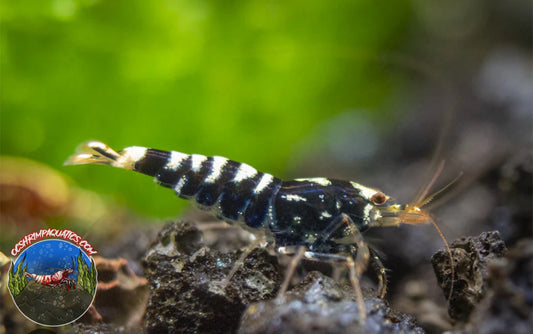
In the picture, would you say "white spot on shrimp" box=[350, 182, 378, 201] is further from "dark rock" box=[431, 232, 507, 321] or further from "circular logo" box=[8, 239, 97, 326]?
"circular logo" box=[8, 239, 97, 326]

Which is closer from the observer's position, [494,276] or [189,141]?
[494,276]

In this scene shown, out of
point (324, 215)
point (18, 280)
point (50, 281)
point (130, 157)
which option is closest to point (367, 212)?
point (324, 215)

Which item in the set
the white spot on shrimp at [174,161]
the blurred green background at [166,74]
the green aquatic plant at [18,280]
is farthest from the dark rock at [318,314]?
the blurred green background at [166,74]

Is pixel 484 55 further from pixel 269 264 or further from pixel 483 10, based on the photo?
pixel 269 264

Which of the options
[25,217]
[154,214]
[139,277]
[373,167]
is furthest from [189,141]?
[139,277]

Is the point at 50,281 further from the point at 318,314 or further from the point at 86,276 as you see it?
the point at 318,314

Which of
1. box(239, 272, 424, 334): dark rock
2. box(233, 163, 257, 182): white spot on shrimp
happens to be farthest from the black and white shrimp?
box(239, 272, 424, 334): dark rock
